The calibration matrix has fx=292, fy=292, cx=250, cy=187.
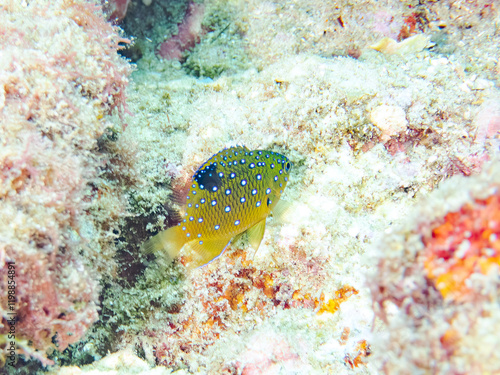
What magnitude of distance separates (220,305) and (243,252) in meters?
0.66

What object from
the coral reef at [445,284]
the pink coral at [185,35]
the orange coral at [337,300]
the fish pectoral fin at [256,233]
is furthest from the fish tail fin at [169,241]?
the pink coral at [185,35]

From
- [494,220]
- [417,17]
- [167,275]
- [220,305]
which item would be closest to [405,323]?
[494,220]

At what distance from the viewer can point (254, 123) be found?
390 centimetres

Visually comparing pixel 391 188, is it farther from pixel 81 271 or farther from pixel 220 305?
pixel 81 271

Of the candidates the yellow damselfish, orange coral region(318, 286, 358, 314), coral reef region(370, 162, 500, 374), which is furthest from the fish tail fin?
coral reef region(370, 162, 500, 374)

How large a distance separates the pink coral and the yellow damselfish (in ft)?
13.9

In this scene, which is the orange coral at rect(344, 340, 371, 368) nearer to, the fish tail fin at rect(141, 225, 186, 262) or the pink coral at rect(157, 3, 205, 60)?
the fish tail fin at rect(141, 225, 186, 262)

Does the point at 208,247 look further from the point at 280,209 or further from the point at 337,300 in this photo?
the point at 337,300

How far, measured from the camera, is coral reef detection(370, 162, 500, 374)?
52.7 inches

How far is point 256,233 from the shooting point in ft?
10.2

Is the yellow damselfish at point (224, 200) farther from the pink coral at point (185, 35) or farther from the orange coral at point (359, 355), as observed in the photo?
the pink coral at point (185, 35)

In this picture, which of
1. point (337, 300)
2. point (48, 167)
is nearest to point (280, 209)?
point (337, 300)

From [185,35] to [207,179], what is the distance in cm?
463

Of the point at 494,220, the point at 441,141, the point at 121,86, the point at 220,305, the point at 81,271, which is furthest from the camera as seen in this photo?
A: the point at 441,141
